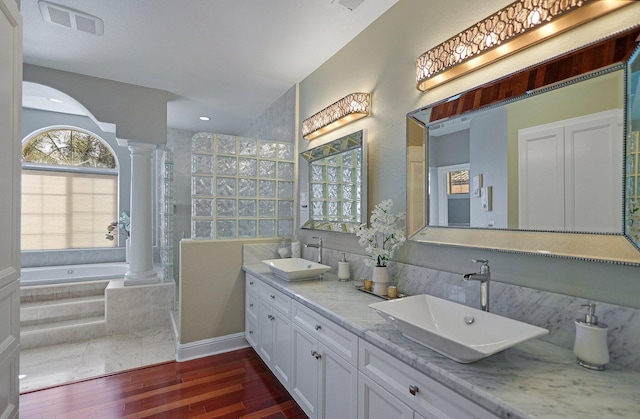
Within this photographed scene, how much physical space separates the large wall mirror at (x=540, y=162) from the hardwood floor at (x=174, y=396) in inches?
63.8

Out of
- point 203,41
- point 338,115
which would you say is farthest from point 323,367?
point 203,41

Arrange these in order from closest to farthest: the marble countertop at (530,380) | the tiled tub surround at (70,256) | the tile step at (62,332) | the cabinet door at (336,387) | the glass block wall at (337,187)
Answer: the marble countertop at (530,380) → the cabinet door at (336,387) → the glass block wall at (337,187) → the tile step at (62,332) → the tiled tub surround at (70,256)

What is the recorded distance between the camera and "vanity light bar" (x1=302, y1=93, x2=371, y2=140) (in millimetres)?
2174

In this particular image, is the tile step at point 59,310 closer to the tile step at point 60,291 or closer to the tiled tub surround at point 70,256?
the tile step at point 60,291

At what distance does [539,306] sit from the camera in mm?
1198

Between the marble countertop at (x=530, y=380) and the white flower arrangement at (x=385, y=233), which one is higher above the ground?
the white flower arrangement at (x=385, y=233)

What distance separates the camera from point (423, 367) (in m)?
1.01

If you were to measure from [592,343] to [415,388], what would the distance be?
1.90 feet

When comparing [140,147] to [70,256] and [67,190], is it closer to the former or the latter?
[67,190]

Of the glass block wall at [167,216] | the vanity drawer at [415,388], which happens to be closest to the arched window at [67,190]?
the glass block wall at [167,216]

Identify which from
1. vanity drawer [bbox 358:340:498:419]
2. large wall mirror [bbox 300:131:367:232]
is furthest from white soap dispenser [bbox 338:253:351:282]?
→ vanity drawer [bbox 358:340:498:419]

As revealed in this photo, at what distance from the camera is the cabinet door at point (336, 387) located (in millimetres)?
1385

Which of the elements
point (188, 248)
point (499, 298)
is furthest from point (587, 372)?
point (188, 248)

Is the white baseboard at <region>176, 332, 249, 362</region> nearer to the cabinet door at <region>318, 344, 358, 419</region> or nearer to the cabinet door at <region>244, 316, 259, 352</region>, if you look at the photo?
the cabinet door at <region>244, 316, 259, 352</region>
